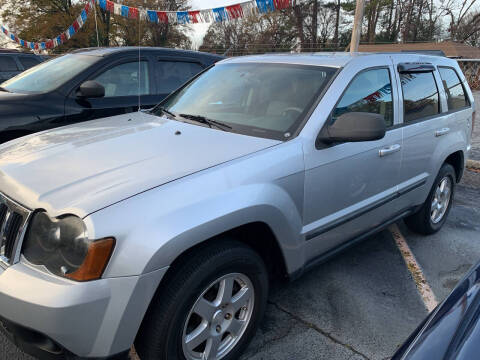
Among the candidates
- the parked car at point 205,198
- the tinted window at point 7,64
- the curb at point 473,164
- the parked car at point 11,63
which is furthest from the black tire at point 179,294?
the tinted window at point 7,64

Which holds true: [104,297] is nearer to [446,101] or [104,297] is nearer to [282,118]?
[282,118]

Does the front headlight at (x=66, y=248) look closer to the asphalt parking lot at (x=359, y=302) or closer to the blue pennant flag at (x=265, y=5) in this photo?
the asphalt parking lot at (x=359, y=302)

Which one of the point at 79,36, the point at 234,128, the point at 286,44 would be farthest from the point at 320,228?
the point at 79,36

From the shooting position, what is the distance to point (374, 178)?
2.84m

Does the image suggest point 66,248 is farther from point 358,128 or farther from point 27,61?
point 27,61

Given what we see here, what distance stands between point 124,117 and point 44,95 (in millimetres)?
1479

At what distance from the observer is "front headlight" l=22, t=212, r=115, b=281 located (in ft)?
5.27

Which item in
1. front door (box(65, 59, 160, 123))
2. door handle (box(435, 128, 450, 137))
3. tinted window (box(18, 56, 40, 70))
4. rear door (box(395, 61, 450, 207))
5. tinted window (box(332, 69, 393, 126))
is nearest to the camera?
tinted window (box(332, 69, 393, 126))

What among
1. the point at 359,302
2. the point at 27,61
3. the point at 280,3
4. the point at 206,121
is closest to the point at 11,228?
the point at 206,121

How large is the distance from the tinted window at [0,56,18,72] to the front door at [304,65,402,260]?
964 centimetres

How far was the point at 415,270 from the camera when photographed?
3.36m

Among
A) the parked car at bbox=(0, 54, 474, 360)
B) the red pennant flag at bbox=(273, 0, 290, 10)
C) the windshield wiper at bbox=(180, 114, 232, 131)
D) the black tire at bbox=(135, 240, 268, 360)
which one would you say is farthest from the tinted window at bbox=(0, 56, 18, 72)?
the black tire at bbox=(135, 240, 268, 360)

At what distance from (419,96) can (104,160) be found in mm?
2639

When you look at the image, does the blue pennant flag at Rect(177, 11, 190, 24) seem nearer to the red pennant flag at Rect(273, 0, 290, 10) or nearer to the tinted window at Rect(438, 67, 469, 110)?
the red pennant flag at Rect(273, 0, 290, 10)
